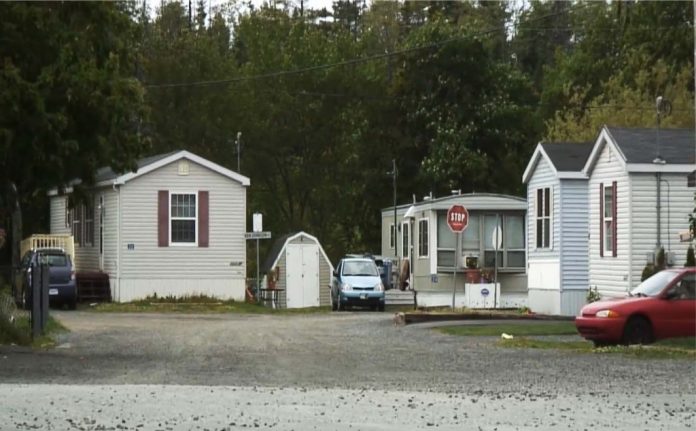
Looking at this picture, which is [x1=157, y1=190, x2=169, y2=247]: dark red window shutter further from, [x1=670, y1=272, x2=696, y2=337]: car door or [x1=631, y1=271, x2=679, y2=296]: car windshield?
[x1=670, y1=272, x2=696, y2=337]: car door

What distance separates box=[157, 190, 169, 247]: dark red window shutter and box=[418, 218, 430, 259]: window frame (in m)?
9.34

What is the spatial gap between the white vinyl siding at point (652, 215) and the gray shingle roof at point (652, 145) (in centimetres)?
44

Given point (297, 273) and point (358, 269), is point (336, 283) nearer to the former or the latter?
point (358, 269)

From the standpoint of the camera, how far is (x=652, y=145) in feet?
118

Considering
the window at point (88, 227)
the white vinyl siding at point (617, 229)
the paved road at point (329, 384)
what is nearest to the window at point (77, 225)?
the window at point (88, 227)

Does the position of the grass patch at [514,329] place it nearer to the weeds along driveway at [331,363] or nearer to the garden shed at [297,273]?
the weeds along driveway at [331,363]

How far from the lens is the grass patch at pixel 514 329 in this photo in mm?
30938

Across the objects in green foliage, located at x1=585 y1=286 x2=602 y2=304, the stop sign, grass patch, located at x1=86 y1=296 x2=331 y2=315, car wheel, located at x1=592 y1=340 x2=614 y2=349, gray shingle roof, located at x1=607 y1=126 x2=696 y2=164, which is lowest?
grass patch, located at x1=86 y1=296 x2=331 y2=315

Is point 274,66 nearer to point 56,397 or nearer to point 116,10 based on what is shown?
point 116,10

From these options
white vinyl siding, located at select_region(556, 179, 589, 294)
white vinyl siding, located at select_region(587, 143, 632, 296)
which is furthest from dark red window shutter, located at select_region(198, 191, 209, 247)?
white vinyl siding, located at select_region(587, 143, 632, 296)

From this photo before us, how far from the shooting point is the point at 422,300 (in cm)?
5034

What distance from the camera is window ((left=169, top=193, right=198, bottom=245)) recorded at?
4938 centimetres

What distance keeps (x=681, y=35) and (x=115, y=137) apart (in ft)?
73.2

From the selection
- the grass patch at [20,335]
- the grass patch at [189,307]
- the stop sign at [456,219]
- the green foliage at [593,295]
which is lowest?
the grass patch at [189,307]
